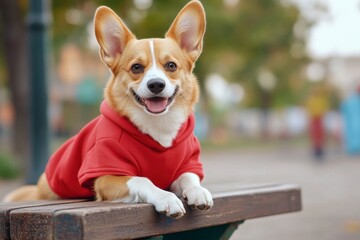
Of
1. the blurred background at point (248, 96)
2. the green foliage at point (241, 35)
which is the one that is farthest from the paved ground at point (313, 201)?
the green foliage at point (241, 35)

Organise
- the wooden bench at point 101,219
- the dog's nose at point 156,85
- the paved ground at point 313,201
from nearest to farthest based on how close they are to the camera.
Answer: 1. the wooden bench at point 101,219
2. the dog's nose at point 156,85
3. the paved ground at point 313,201

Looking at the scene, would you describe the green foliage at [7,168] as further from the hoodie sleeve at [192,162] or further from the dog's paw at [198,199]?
the dog's paw at [198,199]

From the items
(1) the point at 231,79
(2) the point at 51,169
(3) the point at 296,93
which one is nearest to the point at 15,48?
(2) the point at 51,169

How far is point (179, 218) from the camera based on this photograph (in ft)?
10.00

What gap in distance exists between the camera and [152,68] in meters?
3.13

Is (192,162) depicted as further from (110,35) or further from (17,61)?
(17,61)

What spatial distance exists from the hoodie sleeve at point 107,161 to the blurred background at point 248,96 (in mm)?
1331

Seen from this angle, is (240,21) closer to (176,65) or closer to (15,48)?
(15,48)

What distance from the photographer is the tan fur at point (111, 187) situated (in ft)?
10.1

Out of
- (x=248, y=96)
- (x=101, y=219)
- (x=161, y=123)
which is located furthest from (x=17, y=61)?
(x=248, y=96)

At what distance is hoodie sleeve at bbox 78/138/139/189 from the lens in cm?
313

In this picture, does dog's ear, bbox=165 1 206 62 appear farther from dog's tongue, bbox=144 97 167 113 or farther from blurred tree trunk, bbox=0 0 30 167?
blurred tree trunk, bbox=0 0 30 167

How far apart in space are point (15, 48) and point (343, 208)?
30.1 ft

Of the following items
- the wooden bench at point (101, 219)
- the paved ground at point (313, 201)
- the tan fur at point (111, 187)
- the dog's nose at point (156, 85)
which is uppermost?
the dog's nose at point (156, 85)
